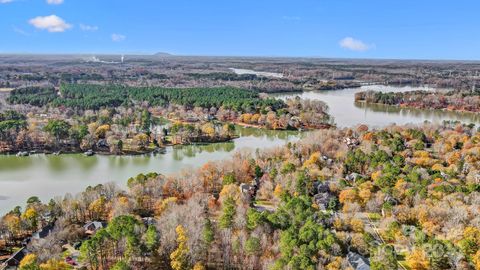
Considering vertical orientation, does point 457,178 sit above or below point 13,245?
above

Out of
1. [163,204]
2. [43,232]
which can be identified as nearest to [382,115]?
[163,204]

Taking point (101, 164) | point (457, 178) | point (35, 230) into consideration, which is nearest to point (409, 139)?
point (457, 178)

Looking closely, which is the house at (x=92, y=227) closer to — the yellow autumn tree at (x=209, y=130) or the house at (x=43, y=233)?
the house at (x=43, y=233)

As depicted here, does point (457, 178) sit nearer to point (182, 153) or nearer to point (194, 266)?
point (194, 266)

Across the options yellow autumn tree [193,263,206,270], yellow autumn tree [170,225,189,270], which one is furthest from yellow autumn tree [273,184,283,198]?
yellow autumn tree [193,263,206,270]

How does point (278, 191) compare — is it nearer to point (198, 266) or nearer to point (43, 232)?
point (198, 266)

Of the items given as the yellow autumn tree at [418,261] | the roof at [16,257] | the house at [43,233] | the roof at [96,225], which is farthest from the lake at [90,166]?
the yellow autumn tree at [418,261]
